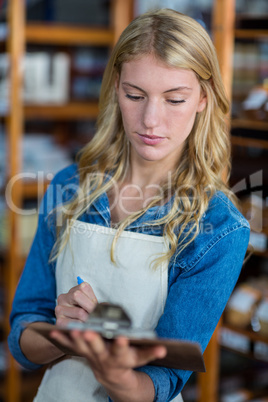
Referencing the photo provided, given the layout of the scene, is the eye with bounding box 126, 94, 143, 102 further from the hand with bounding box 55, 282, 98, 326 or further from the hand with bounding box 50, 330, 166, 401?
the hand with bounding box 50, 330, 166, 401

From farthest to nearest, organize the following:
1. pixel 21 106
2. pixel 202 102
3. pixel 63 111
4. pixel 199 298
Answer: pixel 63 111 → pixel 21 106 → pixel 202 102 → pixel 199 298

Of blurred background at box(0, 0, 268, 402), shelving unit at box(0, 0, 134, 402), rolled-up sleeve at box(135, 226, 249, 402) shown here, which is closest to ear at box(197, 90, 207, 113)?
rolled-up sleeve at box(135, 226, 249, 402)

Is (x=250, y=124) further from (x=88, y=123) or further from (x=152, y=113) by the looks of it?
(x=88, y=123)

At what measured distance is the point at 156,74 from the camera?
1203 millimetres

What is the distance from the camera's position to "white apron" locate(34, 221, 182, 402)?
1300 mm

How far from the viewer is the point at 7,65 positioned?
297 cm

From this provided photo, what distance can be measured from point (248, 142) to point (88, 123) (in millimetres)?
1289

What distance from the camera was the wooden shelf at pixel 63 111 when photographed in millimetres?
3074

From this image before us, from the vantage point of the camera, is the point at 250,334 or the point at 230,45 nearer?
the point at 230,45

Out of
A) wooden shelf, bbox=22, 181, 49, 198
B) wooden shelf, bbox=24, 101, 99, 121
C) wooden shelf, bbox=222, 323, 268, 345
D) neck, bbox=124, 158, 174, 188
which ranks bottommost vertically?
wooden shelf, bbox=222, 323, 268, 345

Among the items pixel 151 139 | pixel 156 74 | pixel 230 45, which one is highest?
pixel 230 45

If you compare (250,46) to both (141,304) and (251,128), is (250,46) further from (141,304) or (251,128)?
(141,304)

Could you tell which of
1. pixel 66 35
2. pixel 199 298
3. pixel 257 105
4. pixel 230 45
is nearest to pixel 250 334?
→ pixel 257 105

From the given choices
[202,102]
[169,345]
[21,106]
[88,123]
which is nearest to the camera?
[169,345]
